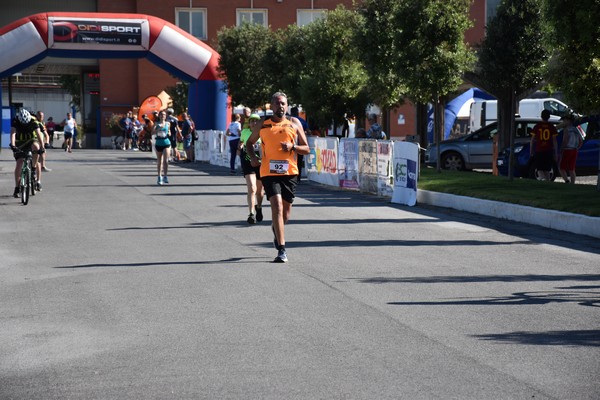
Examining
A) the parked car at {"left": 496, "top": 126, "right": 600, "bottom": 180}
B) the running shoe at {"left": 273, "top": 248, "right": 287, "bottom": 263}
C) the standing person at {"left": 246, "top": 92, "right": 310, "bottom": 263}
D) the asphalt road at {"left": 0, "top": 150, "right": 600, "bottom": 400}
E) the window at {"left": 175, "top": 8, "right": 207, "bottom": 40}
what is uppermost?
the window at {"left": 175, "top": 8, "right": 207, "bottom": 40}

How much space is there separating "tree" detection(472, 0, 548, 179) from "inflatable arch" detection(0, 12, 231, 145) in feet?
56.7

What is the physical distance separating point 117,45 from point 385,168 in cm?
2157

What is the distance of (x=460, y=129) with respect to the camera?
160 ft

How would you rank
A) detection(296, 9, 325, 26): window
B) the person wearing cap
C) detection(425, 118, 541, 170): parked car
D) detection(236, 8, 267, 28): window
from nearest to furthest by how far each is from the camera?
the person wearing cap < detection(425, 118, 541, 170): parked car < detection(236, 8, 267, 28): window < detection(296, 9, 325, 26): window

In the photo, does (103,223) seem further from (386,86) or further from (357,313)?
(386,86)

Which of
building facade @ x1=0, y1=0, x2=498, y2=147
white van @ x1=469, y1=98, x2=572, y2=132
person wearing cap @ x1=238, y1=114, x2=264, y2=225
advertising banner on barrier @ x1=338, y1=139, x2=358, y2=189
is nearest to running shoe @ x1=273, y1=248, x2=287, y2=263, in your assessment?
person wearing cap @ x1=238, y1=114, x2=264, y2=225

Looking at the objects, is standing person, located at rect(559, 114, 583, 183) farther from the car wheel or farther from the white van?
the white van

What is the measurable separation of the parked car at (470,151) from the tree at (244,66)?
13590 mm

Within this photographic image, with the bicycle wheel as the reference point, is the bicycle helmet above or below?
above

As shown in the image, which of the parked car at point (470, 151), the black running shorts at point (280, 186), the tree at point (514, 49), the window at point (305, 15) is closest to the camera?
the black running shorts at point (280, 186)

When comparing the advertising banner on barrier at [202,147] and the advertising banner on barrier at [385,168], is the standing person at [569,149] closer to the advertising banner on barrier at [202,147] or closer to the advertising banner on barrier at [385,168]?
the advertising banner on barrier at [385,168]

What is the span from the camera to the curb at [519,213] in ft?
45.7

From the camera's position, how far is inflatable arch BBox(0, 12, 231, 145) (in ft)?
125

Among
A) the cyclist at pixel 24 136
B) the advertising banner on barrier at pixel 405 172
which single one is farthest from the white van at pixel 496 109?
the cyclist at pixel 24 136
